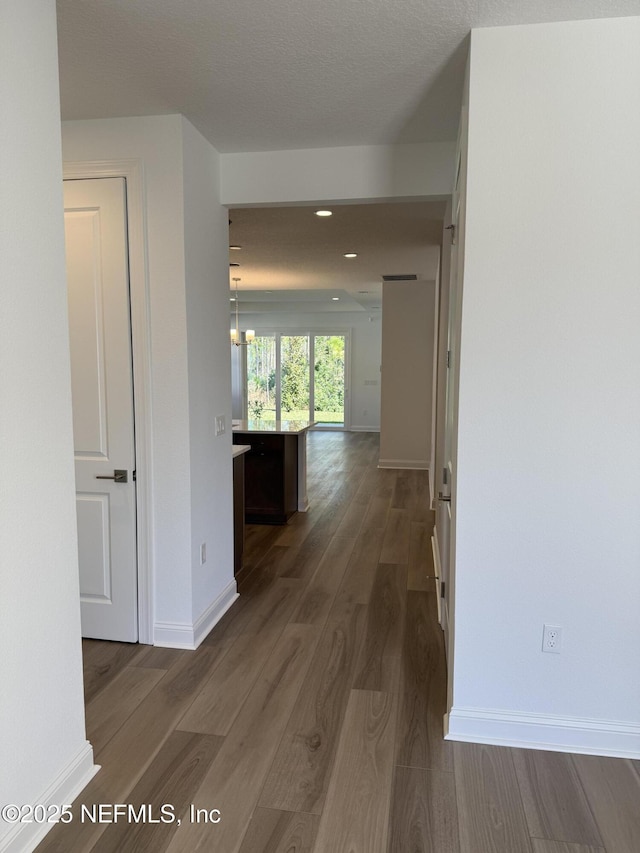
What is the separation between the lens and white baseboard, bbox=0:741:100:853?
159cm

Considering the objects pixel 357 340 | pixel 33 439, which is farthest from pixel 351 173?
pixel 357 340

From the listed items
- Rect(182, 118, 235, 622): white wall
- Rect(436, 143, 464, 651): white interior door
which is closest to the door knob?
Rect(182, 118, 235, 622): white wall

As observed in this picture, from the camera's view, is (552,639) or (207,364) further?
(207,364)

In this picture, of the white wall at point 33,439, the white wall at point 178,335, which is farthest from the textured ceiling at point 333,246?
the white wall at point 33,439

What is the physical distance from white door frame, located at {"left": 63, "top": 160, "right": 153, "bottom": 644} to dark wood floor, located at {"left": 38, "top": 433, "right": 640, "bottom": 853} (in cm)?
48

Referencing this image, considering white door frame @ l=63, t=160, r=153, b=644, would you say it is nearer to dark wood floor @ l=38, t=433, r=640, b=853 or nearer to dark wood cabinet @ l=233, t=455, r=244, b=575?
dark wood floor @ l=38, t=433, r=640, b=853

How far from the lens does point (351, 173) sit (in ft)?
9.84

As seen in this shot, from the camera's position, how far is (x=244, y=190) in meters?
3.12

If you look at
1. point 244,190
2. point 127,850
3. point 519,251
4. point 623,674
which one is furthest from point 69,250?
point 623,674

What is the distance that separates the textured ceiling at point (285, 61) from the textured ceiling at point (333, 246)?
38.1 inches

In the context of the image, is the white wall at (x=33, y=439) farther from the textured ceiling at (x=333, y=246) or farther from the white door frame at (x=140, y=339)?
the textured ceiling at (x=333, y=246)

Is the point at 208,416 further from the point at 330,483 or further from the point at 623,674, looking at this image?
the point at 330,483

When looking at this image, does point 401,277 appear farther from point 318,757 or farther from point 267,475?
point 318,757

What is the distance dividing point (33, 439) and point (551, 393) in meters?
1.66
